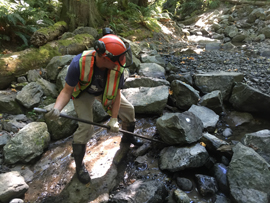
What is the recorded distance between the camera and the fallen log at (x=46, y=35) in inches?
240

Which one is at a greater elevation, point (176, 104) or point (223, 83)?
point (223, 83)

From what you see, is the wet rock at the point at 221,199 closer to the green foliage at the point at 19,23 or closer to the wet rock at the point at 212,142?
the wet rock at the point at 212,142

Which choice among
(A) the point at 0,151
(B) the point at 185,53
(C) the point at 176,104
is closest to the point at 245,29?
(B) the point at 185,53

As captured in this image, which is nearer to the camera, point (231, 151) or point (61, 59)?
point (231, 151)

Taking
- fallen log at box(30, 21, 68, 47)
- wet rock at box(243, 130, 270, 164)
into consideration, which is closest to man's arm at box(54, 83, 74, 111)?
wet rock at box(243, 130, 270, 164)

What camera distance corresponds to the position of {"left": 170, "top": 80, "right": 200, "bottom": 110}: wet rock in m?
4.57

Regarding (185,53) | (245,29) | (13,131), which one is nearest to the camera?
(13,131)

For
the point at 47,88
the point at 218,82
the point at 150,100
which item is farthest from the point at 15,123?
the point at 218,82

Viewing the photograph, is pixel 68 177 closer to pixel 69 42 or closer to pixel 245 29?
pixel 69 42

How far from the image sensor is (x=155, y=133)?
4.05 meters

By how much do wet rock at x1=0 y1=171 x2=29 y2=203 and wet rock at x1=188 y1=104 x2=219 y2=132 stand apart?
3602mm

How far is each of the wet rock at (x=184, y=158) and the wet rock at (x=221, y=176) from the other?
0.22m

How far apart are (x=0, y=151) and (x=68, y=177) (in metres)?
1.55

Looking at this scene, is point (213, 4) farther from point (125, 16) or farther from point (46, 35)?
point (46, 35)
